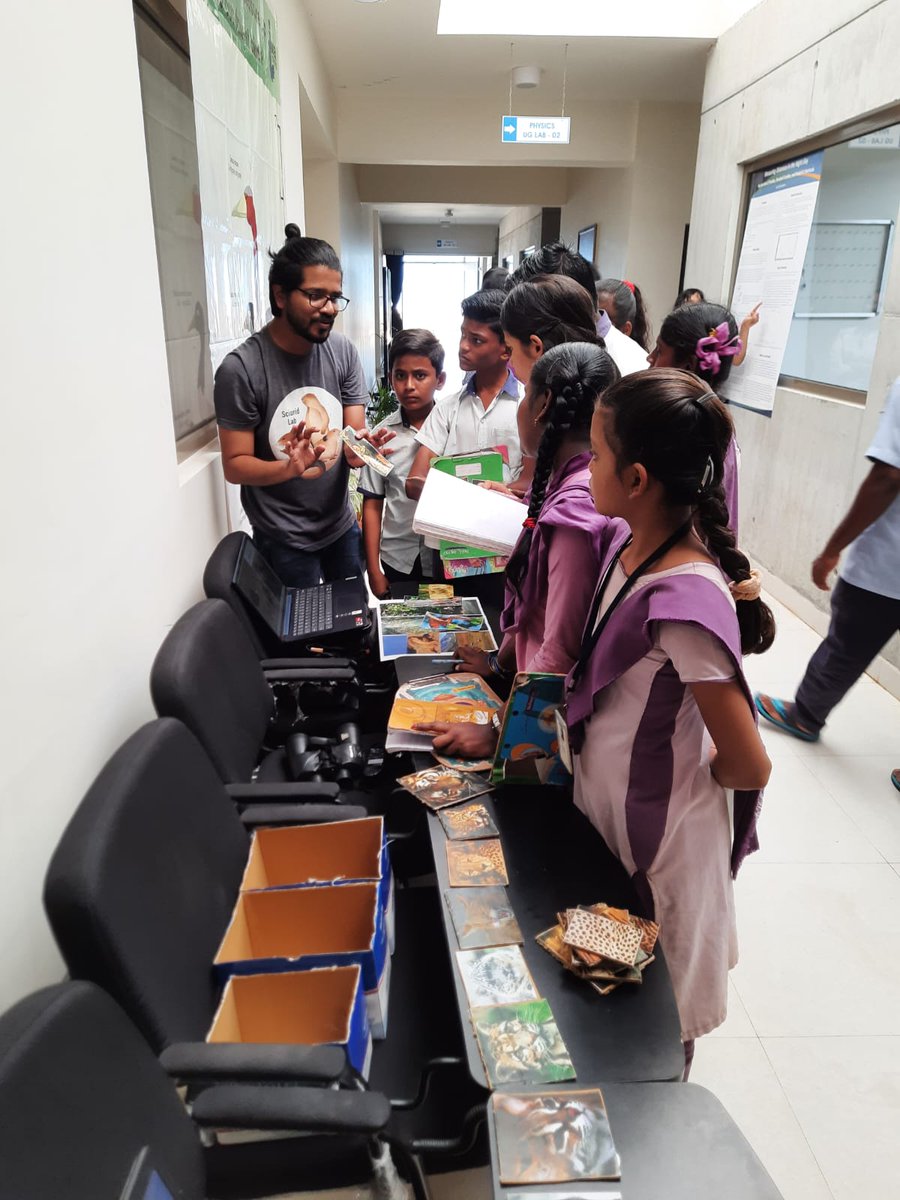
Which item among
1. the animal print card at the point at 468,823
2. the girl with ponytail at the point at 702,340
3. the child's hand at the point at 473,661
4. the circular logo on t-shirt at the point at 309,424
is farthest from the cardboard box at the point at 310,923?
the girl with ponytail at the point at 702,340

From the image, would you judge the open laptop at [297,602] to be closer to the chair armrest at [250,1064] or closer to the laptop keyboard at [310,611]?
the laptop keyboard at [310,611]

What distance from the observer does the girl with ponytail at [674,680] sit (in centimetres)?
111

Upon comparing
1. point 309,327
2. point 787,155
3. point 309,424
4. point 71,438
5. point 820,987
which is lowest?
point 820,987

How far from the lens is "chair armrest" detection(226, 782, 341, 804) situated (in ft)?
5.10

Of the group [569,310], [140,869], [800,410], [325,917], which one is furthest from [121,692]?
[800,410]

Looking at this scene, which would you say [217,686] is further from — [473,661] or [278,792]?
[473,661]

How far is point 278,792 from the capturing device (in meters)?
1.56

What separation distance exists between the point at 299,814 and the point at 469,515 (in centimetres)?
74

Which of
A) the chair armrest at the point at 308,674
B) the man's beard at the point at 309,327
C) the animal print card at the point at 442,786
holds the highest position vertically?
the man's beard at the point at 309,327

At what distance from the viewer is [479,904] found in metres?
1.18

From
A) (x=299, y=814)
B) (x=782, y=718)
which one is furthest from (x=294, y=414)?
(x=782, y=718)

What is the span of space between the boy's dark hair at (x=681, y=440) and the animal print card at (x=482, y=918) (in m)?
0.59

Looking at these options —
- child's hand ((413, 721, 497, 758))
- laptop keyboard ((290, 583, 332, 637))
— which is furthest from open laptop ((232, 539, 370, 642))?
child's hand ((413, 721, 497, 758))

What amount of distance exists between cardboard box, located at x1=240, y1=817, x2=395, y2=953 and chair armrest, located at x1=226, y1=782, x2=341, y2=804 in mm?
129
